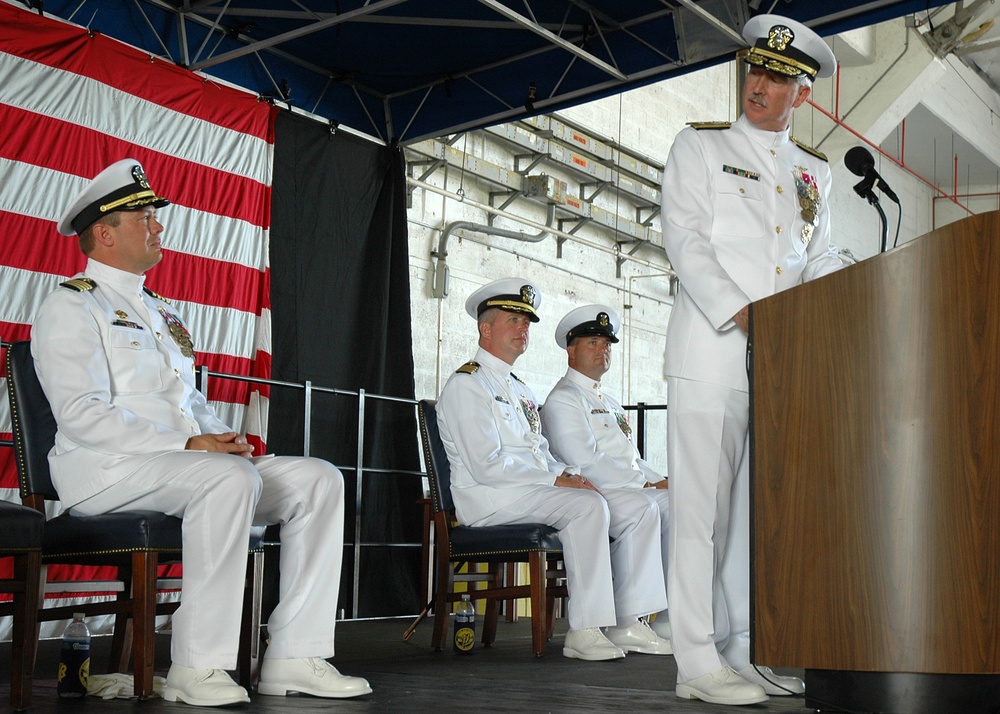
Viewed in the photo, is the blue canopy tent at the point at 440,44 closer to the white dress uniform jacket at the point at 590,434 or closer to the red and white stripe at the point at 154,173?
the red and white stripe at the point at 154,173

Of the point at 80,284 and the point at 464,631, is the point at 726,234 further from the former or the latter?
the point at 464,631

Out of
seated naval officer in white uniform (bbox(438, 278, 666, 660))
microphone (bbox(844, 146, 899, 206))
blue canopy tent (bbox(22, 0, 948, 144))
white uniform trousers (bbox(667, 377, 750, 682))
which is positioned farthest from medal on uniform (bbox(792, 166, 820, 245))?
blue canopy tent (bbox(22, 0, 948, 144))

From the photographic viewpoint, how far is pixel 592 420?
4.59 metres

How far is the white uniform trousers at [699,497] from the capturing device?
2.32 meters

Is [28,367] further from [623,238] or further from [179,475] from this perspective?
[623,238]

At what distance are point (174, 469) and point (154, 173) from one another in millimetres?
2682

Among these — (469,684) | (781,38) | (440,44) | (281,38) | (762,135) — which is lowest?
(469,684)

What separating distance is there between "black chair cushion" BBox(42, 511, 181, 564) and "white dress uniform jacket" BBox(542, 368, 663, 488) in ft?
7.46

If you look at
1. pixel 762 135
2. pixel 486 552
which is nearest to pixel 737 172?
pixel 762 135

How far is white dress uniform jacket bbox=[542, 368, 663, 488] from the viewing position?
4.47m

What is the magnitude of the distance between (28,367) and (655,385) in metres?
7.94

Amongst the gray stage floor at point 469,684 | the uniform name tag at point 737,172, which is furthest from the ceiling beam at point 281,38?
the uniform name tag at point 737,172

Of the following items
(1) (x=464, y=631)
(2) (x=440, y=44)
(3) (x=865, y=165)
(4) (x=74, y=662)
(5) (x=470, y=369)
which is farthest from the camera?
(2) (x=440, y=44)

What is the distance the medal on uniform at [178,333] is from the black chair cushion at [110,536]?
519 millimetres
